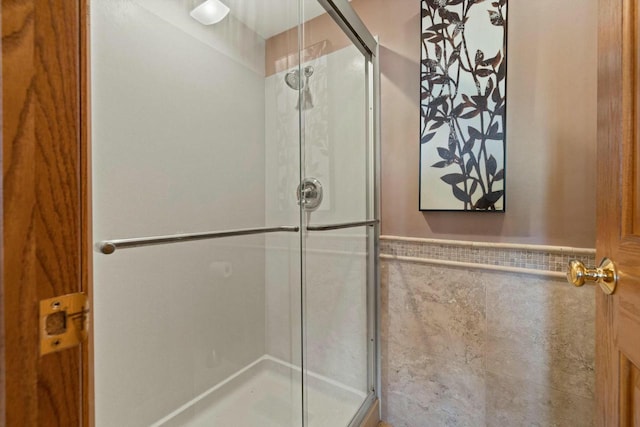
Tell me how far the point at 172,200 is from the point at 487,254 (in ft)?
3.76

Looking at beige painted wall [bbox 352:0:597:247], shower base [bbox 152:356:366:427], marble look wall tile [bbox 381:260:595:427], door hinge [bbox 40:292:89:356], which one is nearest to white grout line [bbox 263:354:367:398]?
shower base [bbox 152:356:366:427]

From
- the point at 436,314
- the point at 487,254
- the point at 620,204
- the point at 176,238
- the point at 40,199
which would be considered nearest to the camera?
the point at 40,199

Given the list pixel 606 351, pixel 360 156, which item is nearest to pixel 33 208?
pixel 606 351

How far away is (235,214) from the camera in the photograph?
1083mm

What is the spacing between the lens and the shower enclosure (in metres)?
0.84

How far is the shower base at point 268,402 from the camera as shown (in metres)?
1.09

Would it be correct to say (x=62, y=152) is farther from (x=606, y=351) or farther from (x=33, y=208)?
(x=606, y=351)

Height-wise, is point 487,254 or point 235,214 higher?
point 235,214

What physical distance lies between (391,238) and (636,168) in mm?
889

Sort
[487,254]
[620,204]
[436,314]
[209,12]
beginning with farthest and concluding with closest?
[436,314] → [487,254] → [209,12] → [620,204]

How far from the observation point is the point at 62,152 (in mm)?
320

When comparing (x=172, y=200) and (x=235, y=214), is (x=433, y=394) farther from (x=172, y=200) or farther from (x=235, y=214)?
(x=172, y=200)

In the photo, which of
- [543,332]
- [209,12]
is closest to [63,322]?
[209,12]

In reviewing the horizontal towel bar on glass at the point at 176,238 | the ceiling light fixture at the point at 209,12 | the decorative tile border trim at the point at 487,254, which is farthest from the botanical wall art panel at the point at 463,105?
the ceiling light fixture at the point at 209,12
